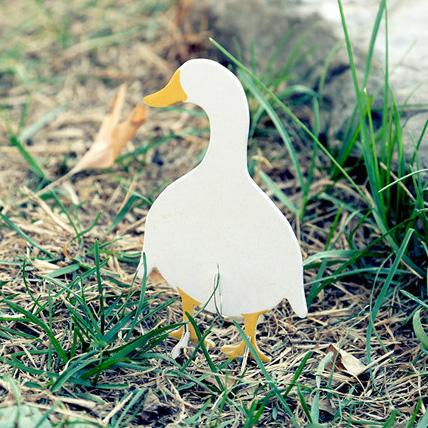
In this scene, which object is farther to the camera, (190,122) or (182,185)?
(190,122)

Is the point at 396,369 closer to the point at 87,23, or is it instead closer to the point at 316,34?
the point at 316,34

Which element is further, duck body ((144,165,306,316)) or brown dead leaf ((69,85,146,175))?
brown dead leaf ((69,85,146,175))

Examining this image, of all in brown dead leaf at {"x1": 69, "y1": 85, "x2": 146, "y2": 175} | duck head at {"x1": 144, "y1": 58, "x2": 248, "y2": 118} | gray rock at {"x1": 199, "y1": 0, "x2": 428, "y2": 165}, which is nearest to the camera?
duck head at {"x1": 144, "y1": 58, "x2": 248, "y2": 118}

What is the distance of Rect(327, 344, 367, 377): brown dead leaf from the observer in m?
1.63

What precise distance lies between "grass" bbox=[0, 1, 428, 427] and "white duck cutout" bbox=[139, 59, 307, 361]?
97 mm

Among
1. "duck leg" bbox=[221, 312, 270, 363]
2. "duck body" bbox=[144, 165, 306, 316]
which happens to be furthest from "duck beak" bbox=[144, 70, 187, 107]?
"duck leg" bbox=[221, 312, 270, 363]

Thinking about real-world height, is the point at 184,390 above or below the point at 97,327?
below

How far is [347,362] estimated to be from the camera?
1648mm

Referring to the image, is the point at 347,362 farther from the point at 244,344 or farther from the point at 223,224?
the point at 223,224

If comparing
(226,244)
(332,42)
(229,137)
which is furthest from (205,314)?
(332,42)

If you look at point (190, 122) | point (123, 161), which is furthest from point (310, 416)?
point (190, 122)

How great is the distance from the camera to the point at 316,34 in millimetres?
2475

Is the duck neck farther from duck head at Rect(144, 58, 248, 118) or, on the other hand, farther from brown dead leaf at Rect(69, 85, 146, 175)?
brown dead leaf at Rect(69, 85, 146, 175)

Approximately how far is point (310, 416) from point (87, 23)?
2146 millimetres
